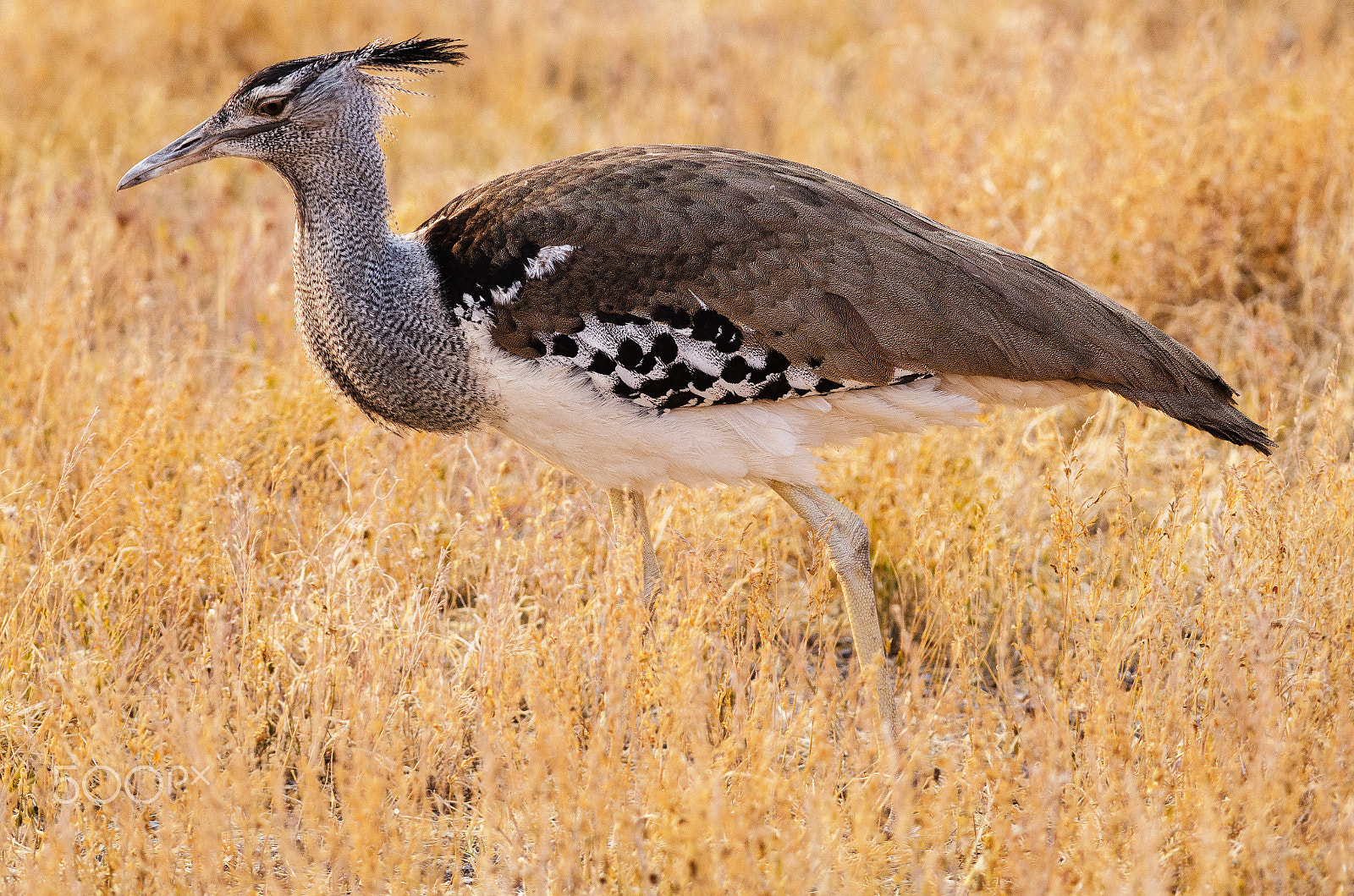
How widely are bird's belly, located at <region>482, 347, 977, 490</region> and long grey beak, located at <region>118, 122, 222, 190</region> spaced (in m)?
0.91

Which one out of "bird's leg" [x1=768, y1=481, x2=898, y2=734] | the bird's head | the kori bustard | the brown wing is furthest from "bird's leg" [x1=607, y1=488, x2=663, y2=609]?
the bird's head

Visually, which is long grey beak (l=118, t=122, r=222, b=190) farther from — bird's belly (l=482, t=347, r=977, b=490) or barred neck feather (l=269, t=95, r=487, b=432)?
bird's belly (l=482, t=347, r=977, b=490)

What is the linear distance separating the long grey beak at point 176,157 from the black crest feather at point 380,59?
6.1 inches

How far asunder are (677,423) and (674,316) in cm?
25

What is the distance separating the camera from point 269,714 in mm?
3195

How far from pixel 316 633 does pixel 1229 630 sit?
2002 millimetres

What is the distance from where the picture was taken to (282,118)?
10.5 ft

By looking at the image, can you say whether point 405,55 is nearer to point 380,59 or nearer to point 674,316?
point 380,59

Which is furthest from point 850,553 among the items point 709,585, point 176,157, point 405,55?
point 176,157

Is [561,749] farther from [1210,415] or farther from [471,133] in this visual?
[471,133]

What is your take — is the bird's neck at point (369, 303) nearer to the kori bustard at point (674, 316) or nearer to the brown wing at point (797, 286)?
the kori bustard at point (674, 316)

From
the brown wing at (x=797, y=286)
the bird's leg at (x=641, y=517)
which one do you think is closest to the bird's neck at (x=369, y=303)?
the brown wing at (x=797, y=286)

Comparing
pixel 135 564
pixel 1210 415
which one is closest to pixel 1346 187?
pixel 1210 415

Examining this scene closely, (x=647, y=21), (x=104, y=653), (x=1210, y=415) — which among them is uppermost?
(x=647, y=21)
